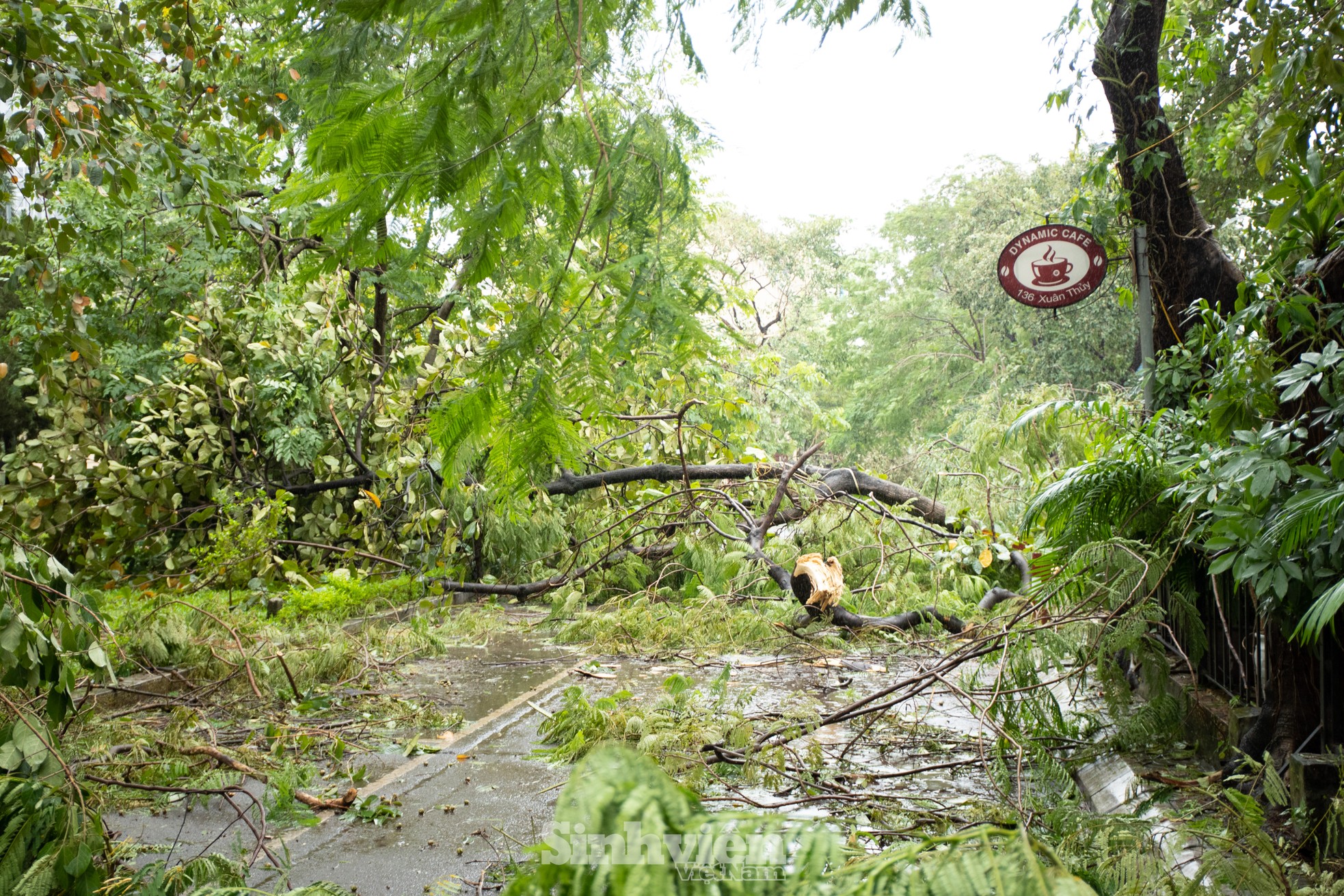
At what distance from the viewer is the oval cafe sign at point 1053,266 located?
19.1 feet

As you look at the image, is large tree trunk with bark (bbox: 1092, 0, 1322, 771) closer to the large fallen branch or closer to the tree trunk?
the large fallen branch

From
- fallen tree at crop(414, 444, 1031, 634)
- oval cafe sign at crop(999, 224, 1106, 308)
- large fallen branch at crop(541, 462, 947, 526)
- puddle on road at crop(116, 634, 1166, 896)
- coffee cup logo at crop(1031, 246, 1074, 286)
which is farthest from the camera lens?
large fallen branch at crop(541, 462, 947, 526)

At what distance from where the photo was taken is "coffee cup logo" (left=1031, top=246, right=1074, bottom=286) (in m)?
5.94

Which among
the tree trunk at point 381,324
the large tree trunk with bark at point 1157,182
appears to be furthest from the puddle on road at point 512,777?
the tree trunk at point 381,324

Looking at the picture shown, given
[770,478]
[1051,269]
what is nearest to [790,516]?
[770,478]

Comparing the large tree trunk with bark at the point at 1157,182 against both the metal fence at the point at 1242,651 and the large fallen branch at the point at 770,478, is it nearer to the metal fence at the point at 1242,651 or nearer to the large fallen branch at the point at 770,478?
the metal fence at the point at 1242,651

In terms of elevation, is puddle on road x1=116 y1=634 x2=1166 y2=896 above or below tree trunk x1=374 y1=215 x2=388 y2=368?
below

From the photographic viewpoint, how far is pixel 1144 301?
5141 millimetres

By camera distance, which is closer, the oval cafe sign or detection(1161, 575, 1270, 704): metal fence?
detection(1161, 575, 1270, 704): metal fence

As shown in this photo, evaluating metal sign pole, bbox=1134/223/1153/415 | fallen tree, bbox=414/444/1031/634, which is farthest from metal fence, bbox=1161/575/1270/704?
fallen tree, bbox=414/444/1031/634

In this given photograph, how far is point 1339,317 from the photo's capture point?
2.78m

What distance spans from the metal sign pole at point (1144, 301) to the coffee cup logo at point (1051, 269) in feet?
2.44

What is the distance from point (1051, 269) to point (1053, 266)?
1.0 inches

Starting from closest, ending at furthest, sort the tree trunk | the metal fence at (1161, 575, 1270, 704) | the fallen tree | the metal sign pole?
the metal fence at (1161, 575, 1270, 704) → the metal sign pole → the fallen tree → the tree trunk
